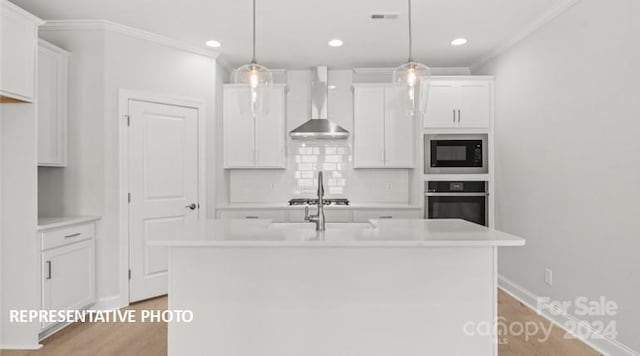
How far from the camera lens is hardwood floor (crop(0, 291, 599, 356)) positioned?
256cm

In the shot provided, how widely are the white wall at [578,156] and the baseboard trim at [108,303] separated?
3.97 meters

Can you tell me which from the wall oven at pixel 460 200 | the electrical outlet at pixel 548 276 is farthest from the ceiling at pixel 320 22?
the electrical outlet at pixel 548 276

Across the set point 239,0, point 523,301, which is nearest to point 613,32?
point 523,301

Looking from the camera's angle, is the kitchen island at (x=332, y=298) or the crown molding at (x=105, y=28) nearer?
the kitchen island at (x=332, y=298)

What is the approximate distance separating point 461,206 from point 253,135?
2.67 metres

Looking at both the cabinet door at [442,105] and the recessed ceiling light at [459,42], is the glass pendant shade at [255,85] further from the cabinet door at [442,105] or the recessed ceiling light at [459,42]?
the recessed ceiling light at [459,42]

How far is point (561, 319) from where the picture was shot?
295 centimetres

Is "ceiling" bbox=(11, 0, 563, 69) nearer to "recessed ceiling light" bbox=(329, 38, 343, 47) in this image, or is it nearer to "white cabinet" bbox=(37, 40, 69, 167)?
"recessed ceiling light" bbox=(329, 38, 343, 47)

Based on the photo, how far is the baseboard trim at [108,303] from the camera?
3.33m

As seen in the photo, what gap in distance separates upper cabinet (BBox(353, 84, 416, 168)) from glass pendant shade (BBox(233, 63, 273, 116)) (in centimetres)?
214

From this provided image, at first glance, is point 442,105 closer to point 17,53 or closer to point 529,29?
point 529,29

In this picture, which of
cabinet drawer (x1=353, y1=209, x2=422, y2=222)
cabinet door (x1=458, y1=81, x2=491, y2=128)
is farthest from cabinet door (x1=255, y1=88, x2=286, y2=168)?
cabinet door (x1=458, y1=81, x2=491, y2=128)

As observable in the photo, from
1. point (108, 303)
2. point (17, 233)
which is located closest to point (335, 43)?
point (17, 233)

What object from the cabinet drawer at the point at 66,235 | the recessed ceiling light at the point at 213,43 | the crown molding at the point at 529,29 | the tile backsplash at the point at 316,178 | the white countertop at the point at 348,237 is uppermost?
the recessed ceiling light at the point at 213,43
